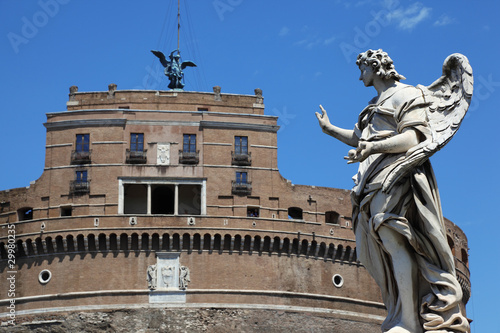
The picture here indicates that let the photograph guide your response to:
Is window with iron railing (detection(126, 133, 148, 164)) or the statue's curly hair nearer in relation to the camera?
the statue's curly hair

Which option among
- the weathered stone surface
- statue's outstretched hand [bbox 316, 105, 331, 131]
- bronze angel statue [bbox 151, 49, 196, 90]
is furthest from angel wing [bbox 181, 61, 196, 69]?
statue's outstretched hand [bbox 316, 105, 331, 131]

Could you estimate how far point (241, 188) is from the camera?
178 feet

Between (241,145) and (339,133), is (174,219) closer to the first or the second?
(241,145)

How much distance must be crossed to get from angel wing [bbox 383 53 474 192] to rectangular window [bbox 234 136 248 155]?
159 feet

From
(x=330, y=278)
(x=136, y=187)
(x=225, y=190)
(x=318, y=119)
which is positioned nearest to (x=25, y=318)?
(x=136, y=187)

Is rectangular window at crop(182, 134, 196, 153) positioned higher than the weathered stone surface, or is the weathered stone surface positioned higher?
rectangular window at crop(182, 134, 196, 153)

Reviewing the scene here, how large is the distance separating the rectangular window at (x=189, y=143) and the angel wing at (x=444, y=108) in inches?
1905

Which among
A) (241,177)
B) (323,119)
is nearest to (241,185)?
(241,177)

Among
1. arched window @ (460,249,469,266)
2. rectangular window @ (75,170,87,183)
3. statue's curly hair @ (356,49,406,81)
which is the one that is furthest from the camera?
arched window @ (460,249,469,266)

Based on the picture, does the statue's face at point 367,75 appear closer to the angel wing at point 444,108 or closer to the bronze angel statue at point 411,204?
the bronze angel statue at point 411,204

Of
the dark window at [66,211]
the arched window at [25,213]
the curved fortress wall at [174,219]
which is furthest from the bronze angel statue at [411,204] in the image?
the arched window at [25,213]

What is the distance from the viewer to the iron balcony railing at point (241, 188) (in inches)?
2131

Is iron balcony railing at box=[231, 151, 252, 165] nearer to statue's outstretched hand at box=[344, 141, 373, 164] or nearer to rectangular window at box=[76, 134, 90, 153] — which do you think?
rectangular window at box=[76, 134, 90, 153]

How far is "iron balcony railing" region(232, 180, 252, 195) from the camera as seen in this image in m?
54.1
